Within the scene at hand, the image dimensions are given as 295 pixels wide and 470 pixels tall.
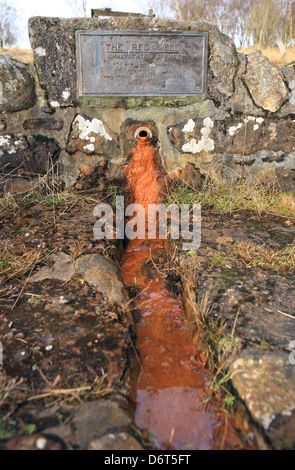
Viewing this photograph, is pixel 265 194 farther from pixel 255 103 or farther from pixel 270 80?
pixel 270 80

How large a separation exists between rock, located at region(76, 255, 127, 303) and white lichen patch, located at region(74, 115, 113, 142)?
136 cm

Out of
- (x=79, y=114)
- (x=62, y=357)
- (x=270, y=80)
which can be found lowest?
(x=62, y=357)

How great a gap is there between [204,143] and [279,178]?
2.71 feet

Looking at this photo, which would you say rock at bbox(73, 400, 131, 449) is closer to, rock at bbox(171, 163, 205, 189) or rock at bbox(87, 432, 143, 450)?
rock at bbox(87, 432, 143, 450)

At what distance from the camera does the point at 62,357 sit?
59.8 inches

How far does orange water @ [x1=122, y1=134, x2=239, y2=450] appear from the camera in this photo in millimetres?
1303

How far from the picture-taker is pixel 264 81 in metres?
3.03

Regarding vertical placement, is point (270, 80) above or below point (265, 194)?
above

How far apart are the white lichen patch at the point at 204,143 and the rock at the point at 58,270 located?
5.41ft

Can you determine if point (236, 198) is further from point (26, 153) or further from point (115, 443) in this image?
point (115, 443)

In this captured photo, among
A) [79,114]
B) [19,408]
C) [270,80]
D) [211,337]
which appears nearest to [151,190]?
[79,114]

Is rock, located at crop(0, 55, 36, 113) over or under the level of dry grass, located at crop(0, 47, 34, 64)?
under

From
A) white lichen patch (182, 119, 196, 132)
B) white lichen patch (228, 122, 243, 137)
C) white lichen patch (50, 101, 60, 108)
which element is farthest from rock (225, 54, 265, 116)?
white lichen patch (50, 101, 60, 108)

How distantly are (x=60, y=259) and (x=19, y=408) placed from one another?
1064mm
